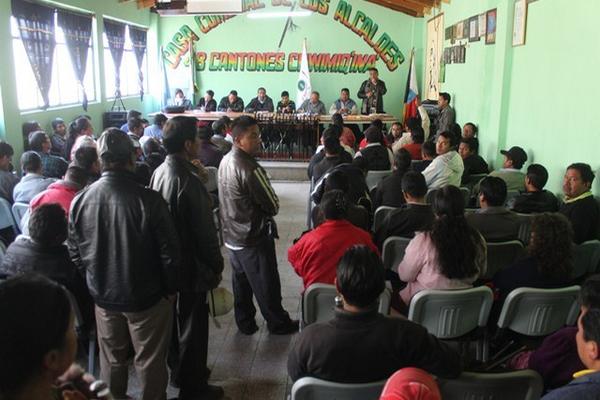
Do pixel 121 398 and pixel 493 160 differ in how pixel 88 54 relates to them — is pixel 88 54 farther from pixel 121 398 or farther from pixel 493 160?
pixel 121 398

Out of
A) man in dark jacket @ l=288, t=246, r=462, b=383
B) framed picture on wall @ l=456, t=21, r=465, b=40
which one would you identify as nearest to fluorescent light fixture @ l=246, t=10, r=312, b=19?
framed picture on wall @ l=456, t=21, r=465, b=40

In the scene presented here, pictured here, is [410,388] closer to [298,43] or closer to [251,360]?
[251,360]

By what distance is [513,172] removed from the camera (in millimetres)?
4793

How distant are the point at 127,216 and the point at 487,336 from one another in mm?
1914

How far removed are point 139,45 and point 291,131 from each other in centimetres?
459

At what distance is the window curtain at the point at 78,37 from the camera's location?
28.0ft

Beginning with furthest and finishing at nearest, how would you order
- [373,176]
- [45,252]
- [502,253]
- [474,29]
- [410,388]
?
[474,29] → [373,176] → [502,253] → [45,252] → [410,388]

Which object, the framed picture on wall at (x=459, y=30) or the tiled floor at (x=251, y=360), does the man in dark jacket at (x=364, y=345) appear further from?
the framed picture on wall at (x=459, y=30)

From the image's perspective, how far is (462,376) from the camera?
1583 millimetres

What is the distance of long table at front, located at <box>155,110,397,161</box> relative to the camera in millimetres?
9617

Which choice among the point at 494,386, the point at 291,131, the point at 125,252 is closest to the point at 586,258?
the point at 494,386

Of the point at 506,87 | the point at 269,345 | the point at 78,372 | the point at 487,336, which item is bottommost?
the point at 269,345

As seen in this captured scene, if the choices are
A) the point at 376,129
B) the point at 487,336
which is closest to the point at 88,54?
the point at 376,129

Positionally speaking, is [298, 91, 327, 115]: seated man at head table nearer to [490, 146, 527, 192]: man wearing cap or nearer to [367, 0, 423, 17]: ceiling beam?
[367, 0, 423, 17]: ceiling beam
